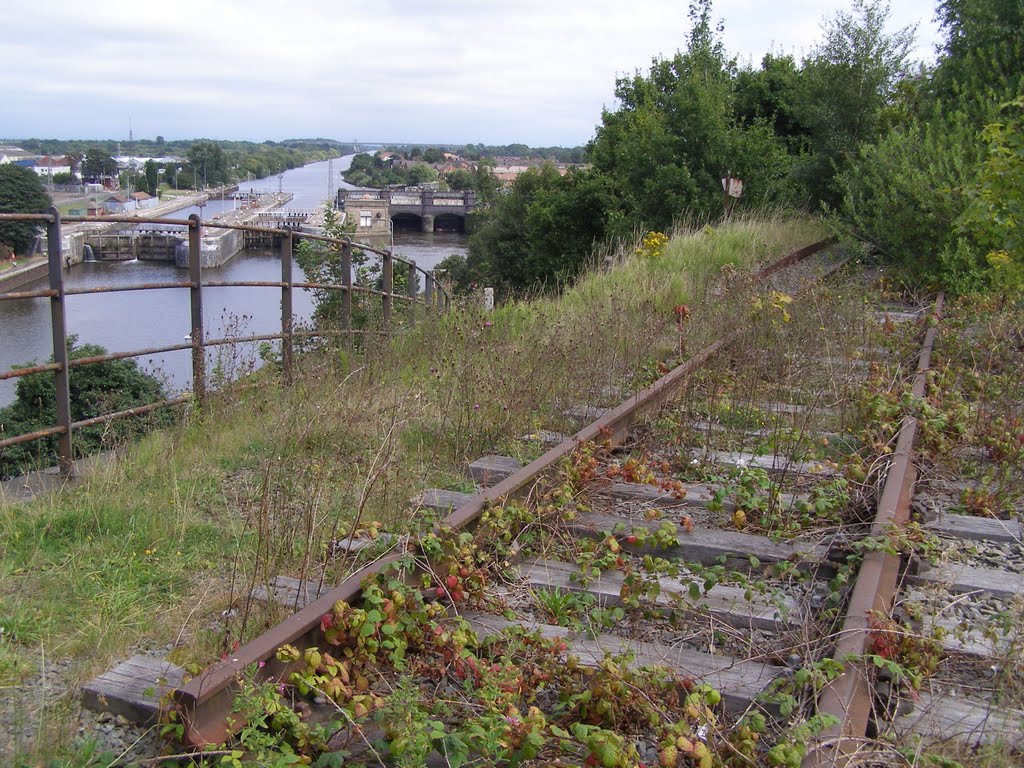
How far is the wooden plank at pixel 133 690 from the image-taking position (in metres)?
2.85

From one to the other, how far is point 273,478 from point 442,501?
0.85 metres

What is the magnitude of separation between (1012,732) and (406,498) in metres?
2.79

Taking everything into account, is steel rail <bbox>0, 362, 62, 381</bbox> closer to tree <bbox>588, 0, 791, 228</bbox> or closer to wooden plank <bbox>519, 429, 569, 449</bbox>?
wooden plank <bbox>519, 429, 569, 449</bbox>

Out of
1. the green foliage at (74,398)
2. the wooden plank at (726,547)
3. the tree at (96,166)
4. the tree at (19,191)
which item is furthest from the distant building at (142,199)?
the wooden plank at (726,547)

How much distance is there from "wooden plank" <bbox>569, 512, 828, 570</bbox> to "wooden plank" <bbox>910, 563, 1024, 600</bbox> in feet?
1.47

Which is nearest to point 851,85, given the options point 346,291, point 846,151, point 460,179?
point 846,151

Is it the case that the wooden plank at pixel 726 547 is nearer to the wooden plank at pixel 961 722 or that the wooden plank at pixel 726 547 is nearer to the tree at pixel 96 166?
the wooden plank at pixel 961 722

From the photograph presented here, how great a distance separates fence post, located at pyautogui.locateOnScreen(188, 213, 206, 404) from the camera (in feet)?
24.2

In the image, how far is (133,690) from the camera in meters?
2.93

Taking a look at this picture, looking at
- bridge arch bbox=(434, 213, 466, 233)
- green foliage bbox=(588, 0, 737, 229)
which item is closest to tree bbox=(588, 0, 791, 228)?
green foliage bbox=(588, 0, 737, 229)

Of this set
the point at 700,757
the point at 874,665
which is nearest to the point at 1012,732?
the point at 874,665

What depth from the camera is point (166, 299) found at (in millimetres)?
37156

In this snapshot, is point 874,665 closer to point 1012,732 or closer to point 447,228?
A: point 1012,732

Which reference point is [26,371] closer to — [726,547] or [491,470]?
[491,470]
